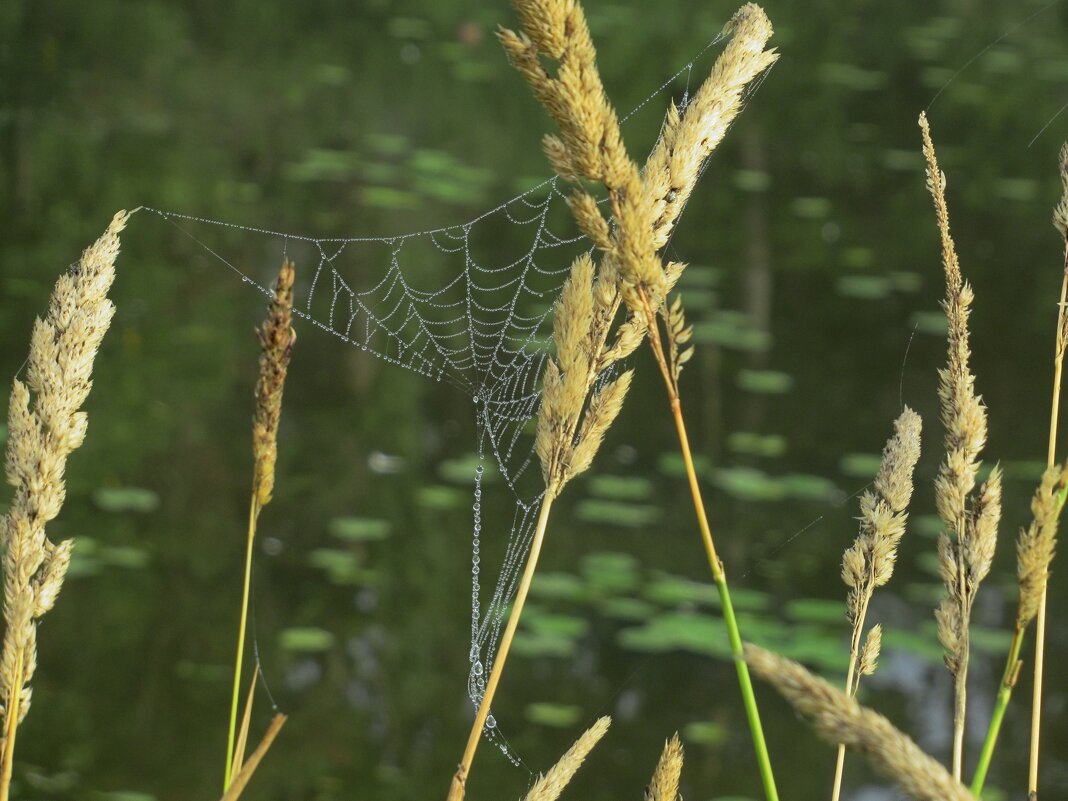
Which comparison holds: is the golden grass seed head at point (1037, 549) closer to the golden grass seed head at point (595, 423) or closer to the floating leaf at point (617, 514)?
the golden grass seed head at point (595, 423)

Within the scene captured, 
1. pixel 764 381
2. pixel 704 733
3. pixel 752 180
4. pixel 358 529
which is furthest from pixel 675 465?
pixel 752 180

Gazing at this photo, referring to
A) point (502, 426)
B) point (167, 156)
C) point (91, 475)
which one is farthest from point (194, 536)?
point (167, 156)

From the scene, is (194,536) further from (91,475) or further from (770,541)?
(770,541)

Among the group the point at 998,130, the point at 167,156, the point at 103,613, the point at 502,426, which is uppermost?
the point at 998,130

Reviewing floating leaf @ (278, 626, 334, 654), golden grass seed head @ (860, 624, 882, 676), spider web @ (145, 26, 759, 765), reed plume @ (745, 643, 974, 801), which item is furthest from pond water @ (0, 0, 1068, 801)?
reed plume @ (745, 643, 974, 801)

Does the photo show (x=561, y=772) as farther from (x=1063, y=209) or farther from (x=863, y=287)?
(x=863, y=287)

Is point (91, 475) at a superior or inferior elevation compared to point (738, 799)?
superior

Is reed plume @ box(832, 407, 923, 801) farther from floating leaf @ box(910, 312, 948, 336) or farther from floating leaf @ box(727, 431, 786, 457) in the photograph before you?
floating leaf @ box(910, 312, 948, 336)

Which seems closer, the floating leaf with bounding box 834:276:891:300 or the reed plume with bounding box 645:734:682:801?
the reed plume with bounding box 645:734:682:801
